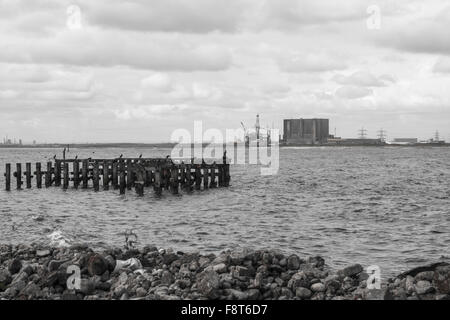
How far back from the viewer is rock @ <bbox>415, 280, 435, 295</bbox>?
36.2 feet

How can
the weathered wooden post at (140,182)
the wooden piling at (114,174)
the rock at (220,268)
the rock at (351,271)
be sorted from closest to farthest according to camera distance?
the rock at (220,268), the rock at (351,271), the weathered wooden post at (140,182), the wooden piling at (114,174)

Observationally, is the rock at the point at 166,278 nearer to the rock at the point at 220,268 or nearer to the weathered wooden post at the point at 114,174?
the rock at the point at 220,268

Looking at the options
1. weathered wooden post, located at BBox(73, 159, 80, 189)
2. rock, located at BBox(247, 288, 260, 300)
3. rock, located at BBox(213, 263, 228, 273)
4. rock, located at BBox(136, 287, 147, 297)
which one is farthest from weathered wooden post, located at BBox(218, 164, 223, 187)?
rock, located at BBox(247, 288, 260, 300)

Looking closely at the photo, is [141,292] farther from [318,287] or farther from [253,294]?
[318,287]

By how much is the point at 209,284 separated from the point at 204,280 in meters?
0.17

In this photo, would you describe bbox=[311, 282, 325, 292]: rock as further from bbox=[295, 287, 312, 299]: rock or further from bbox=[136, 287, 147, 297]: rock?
bbox=[136, 287, 147, 297]: rock

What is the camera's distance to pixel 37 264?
1384 centimetres

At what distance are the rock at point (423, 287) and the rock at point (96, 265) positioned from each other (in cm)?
694

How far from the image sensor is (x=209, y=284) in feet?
36.8

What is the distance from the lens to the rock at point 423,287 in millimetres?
11047

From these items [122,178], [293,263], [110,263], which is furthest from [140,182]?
[293,263]

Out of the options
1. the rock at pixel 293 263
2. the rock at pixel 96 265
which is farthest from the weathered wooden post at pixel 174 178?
the rock at pixel 96 265
